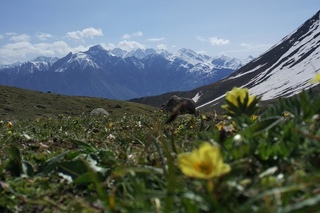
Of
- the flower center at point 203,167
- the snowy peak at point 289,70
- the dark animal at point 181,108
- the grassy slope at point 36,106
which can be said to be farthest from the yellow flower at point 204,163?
the snowy peak at point 289,70

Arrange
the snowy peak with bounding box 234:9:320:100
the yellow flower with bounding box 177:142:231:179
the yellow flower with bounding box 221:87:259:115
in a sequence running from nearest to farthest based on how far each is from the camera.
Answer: the yellow flower with bounding box 177:142:231:179 < the yellow flower with bounding box 221:87:259:115 < the snowy peak with bounding box 234:9:320:100

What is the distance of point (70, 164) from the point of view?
10.1 ft

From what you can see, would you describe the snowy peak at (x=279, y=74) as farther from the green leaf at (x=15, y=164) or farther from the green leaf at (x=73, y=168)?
the green leaf at (x=73, y=168)

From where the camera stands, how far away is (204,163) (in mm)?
1427

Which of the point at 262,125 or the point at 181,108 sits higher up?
the point at 181,108

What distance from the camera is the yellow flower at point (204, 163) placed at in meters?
1.37

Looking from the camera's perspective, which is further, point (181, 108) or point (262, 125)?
point (262, 125)

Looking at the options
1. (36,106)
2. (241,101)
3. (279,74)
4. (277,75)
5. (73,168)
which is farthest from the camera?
(279,74)

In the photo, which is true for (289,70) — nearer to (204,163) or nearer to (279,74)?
(279,74)

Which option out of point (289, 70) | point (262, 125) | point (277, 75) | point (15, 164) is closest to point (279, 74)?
point (277, 75)

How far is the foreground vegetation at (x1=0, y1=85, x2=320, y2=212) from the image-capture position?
4.84 ft

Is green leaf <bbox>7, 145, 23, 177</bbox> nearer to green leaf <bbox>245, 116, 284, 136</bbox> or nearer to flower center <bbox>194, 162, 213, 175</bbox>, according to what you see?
green leaf <bbox>245, 116, 284, 136</bbox>

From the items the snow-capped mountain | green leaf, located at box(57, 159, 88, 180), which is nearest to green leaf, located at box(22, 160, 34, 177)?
green leaf, located at box(57, 159, 88, 180)

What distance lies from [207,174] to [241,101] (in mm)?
1269
